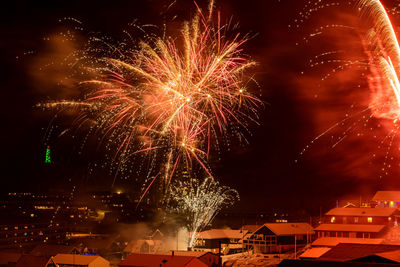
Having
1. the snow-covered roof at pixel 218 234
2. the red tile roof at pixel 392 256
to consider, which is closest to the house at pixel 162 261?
the red tile roof at pixel 392 256

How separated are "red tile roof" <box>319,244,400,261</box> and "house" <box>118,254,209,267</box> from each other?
27.1 feet

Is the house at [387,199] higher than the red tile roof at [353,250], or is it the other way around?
the house at [387,199]

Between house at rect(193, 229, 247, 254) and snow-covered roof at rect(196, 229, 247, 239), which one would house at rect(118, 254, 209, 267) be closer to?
house at rect(193, 229, 247, 254)

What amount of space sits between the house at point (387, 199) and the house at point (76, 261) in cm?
2657

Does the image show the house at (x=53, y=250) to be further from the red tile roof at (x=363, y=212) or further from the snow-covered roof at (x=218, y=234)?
the red tile roof at (x=363, y=212)

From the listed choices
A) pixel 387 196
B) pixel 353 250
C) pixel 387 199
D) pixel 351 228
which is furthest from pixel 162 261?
pixel 387 196

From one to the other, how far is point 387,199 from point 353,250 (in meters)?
20.8

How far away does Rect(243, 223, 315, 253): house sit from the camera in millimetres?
34656

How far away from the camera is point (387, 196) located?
4016 cm

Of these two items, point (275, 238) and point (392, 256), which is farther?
point (275, 238)

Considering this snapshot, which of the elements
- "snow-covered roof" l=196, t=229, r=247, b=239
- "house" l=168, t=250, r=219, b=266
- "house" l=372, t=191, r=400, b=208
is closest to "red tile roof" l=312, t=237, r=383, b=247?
"house" l=168, t=250, r=219, b=266

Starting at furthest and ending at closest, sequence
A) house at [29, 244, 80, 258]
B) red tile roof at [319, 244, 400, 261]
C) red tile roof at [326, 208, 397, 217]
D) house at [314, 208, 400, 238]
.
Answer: house at [29, 244, 80, 258], red tile roof at [326, 208, 397, 217], house at [314, 208, 400, 238], red tile roof at [319, 244, 400, 261]

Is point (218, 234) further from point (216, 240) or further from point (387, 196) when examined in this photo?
point (387, 196)

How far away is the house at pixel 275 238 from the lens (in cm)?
3466
